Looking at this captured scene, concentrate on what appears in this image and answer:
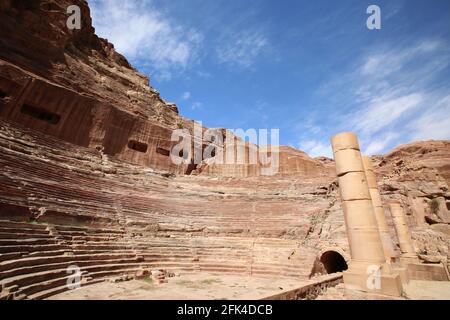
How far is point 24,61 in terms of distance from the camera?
1773 centimetres

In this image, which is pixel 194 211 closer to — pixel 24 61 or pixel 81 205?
pixel 81 205

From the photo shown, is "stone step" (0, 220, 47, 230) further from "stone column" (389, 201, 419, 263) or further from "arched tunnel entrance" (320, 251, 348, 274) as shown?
"stone column" (389, 201, 419, 263)

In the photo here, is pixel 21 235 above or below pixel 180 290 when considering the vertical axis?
above

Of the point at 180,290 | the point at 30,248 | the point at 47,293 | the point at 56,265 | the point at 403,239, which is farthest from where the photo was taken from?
the point at 403,239

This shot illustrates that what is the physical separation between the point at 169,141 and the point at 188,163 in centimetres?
→ 298

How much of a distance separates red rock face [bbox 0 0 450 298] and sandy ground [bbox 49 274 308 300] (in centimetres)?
104

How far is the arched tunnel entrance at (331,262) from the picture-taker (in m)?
15.0

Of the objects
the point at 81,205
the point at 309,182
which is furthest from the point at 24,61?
the point at 309,182

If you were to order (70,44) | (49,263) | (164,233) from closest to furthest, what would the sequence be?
(49,263), (164,233), (70,44)

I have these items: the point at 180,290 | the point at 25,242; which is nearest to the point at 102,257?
the point at 25,242

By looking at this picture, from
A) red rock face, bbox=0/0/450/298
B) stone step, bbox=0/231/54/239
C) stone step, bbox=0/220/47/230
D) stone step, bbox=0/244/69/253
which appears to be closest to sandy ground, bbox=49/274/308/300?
red rock face, bbox=0/0/450/298

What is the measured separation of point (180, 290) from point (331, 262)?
1025cm

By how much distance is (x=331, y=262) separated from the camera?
15812mm

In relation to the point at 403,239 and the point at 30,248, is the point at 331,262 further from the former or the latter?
the point at 30,248
